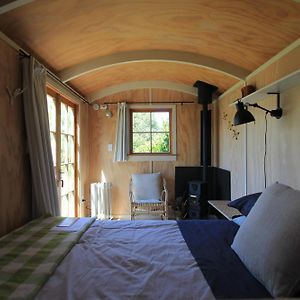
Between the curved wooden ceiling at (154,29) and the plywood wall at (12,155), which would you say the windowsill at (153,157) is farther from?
the plywood wall at (12,155)

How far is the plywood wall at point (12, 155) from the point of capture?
201 cm

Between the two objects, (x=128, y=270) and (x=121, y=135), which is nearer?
(x=128, y=270)

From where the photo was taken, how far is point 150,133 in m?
4.94

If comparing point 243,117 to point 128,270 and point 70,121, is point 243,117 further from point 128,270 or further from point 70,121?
point 70,121

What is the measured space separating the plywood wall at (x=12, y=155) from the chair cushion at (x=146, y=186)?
242 centimetres

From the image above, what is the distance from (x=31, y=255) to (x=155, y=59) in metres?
2.28

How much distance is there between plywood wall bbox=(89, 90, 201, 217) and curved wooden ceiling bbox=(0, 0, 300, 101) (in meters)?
1.80

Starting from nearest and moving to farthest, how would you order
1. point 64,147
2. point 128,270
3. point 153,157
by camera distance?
point 128,270
point 64,147
point 153,157


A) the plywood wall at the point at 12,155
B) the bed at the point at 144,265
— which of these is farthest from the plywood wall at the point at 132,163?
the bed at the point at 144,265

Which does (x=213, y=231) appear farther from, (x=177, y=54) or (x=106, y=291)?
(x=177, y=54)

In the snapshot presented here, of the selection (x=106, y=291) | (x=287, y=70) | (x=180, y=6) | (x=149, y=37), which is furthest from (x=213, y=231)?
(x=149, y=37)

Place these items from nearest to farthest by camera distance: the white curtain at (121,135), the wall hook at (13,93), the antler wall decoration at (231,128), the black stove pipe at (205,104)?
the wall hook at (13,93) < the antler wall decoration at (231,128) < the black stove pipe at (205,104) < the white curtain at (121,135)

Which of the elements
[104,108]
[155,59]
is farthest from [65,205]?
[155,59]

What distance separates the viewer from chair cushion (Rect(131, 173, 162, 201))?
4.62 meters
